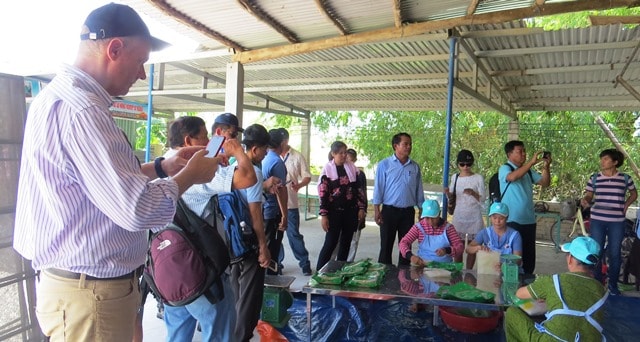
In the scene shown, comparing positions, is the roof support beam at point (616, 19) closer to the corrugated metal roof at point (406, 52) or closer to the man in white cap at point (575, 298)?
the corrugated metal roof at point (406, 52)

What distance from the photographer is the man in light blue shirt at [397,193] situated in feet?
13.6

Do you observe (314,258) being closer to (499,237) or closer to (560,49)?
(499,237)

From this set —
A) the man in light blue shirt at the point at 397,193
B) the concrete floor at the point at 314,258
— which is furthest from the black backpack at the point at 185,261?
the man in light blue shirt at the point at 397,193

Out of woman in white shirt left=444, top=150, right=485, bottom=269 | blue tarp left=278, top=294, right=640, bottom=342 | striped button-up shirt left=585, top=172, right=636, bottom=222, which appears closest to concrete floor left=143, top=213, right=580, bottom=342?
blue tarp left=278, top=294, right=640, bottom=342

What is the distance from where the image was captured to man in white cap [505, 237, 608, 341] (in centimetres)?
211

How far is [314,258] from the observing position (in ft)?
19.4

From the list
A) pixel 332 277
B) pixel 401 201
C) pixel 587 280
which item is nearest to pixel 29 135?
pixel 332 277

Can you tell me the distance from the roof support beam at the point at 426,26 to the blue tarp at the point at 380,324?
8.21ft

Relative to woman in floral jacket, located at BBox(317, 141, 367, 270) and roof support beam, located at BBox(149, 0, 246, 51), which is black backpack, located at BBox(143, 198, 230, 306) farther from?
woman in floral jacket, located at BBox(317, 141, 367, 270)

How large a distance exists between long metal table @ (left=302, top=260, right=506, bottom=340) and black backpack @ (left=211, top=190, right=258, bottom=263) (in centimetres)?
55

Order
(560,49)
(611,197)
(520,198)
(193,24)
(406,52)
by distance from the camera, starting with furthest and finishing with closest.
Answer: (406,52) → (560,49) → (611,197) → (520,198) → (193,24)

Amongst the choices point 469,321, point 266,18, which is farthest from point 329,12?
point 469,321

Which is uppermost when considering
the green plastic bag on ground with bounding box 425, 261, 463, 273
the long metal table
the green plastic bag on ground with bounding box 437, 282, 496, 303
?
the green plastic bag on ground with bounding box 425, 261, 463, 273

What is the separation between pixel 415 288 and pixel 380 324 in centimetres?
86
